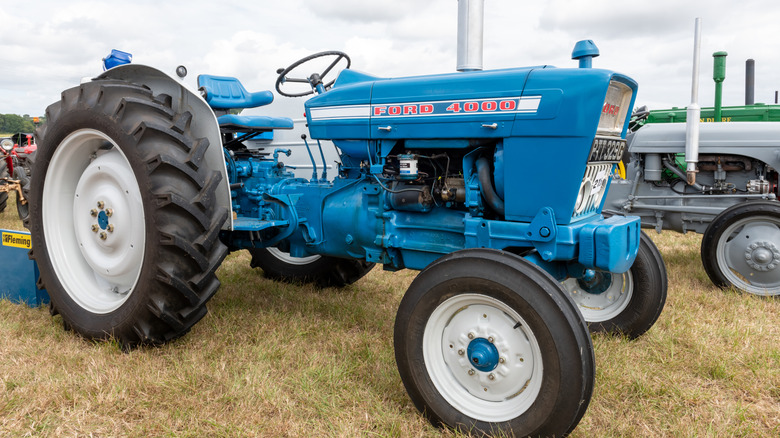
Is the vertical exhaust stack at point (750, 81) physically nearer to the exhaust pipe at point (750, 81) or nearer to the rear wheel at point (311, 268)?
the exhaust pipe at point (750, 81)

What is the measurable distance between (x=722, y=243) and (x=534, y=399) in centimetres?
304

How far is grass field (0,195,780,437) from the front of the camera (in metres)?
2.20

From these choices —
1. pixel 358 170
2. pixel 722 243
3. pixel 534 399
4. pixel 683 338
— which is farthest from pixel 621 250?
pixel 722 243

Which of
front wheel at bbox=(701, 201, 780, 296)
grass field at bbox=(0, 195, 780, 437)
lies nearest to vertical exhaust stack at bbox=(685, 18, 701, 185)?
front wheel at bbox=(701, 201, 780, 296)

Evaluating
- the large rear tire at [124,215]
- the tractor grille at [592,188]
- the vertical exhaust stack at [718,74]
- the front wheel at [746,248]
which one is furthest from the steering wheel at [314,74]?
the vertical exhaust stack at [718,74]

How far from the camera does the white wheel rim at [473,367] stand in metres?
2.07

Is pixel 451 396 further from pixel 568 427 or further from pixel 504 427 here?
pixel 568 427

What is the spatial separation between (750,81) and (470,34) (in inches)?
261

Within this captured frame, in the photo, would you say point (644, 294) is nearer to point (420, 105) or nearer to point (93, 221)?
point (420, 105)

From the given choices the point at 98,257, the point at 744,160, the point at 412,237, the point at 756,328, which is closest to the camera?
the point at 412,237

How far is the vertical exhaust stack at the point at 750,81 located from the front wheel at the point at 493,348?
7.42m

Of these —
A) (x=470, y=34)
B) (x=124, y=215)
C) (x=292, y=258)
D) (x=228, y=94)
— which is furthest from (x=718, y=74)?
(x=124, y=215)

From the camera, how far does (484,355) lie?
2121 mm

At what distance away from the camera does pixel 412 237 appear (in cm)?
284
